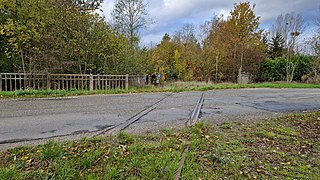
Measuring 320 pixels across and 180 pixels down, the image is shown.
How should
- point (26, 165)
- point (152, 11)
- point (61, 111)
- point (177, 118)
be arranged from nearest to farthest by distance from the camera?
point (26, 165), point (177, 118), point (61, 111), point (152, 11)

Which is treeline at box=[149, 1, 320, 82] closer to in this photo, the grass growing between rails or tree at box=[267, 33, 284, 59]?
tree at box=[267, 33, 284, 59]

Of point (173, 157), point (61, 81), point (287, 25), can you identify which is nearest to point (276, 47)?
point (287, 25)

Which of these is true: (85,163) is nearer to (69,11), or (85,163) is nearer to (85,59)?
(85,59)

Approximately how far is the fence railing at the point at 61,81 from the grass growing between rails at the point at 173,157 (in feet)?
28.2

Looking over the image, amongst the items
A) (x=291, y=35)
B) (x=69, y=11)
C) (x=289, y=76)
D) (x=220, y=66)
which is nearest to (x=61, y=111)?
(x=69, y=11)

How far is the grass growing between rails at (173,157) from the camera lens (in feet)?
8.34

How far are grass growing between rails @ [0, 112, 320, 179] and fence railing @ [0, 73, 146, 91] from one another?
8.60m

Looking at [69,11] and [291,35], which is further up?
[291,35]

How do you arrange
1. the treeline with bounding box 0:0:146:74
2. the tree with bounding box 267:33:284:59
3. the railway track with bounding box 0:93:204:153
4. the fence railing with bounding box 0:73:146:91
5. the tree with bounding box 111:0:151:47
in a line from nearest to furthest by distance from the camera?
1. the railway track with bounding box 0:93:204:153
2. the fence railing with bounding box 0:73:146:91
3. the treeline with bounding box 0:0:146:74
4. the tree with bounding box 111:0:151:47
5. the tree with bounding box 267:33:284:59

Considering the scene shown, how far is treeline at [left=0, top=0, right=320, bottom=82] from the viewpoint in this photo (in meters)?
11.2

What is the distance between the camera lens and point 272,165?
2.88 m

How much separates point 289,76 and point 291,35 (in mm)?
6612

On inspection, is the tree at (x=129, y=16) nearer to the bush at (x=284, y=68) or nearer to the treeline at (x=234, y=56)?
the treeline at (x=234, y=56)

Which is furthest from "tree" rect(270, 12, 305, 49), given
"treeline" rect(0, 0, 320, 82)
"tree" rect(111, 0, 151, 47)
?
"tree" rect(111, 0, 151, 47)
